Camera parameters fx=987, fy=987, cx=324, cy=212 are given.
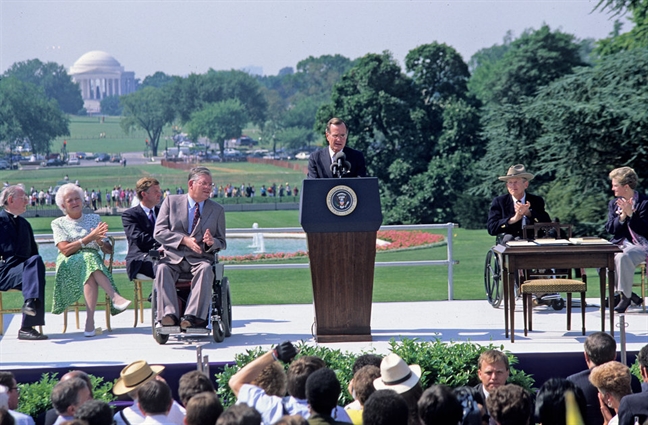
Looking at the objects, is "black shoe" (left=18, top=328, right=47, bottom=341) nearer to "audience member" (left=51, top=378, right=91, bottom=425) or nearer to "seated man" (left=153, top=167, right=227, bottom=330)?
"seated man" (left=153, top=167, right=227, bottom=330)

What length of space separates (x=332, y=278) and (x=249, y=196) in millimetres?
60838

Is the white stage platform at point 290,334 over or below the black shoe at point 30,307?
below

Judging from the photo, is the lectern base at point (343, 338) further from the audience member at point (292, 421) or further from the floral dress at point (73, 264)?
the audience member at point (292, 421)

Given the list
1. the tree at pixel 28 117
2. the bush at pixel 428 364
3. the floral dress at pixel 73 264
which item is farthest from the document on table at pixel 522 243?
the tree at pixel 28 117

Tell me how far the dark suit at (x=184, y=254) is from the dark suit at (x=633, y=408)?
4.19 meters

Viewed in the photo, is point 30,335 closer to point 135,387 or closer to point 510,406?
point 135,387

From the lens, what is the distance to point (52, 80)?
124312mm

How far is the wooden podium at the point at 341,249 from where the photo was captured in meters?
8.22

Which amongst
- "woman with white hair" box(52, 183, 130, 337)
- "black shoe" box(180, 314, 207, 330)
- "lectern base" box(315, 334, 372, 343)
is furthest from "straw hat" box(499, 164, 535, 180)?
"woman with white hair" box(52, 183, 130, 337)

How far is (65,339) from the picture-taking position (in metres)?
9.13

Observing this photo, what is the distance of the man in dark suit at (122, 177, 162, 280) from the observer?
31.1ft

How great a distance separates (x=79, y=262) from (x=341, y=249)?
2686 mm

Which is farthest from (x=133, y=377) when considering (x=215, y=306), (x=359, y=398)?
(x=215, y=306)

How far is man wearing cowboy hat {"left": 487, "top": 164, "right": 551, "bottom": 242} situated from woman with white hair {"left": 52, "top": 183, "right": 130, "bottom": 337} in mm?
3735
